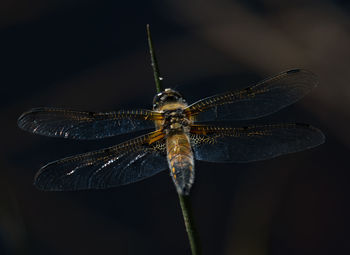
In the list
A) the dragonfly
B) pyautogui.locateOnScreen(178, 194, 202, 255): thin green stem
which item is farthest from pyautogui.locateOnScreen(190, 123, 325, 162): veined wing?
pyautogui.locateOnScreen(178, 194, 202, 255): thin green stem

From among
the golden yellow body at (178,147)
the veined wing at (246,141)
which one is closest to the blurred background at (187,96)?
the veined wing at (246,141)

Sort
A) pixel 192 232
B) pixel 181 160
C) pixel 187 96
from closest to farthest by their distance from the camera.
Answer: pixel 192 232
pixel 181 160
pixel 187 96

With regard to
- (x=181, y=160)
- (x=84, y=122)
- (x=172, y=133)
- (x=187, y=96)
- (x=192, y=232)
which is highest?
(x=187, y=96)

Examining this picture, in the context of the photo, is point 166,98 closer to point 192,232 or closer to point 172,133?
point 172,133

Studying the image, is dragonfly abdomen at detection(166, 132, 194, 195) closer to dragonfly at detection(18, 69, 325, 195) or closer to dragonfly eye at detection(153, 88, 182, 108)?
dragonfly at detection(18, 69, 325, 195)

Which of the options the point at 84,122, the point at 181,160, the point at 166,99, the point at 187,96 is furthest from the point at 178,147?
the point at 187,96
